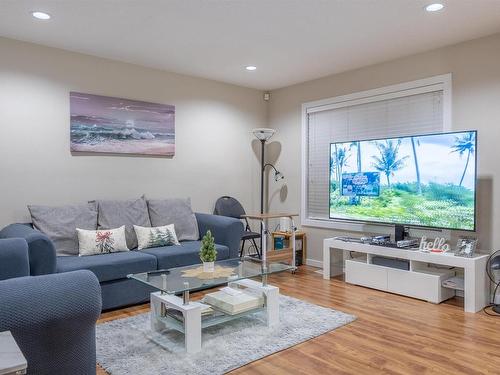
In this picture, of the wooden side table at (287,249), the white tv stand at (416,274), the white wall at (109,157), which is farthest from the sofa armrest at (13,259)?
the white tv stand at (416,274)

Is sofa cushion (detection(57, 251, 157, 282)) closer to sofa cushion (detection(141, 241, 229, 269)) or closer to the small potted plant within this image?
sofa cushion (detection(141, 241, 229, 269))

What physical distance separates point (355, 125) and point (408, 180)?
1.14 meters

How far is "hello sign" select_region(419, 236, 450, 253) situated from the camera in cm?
377

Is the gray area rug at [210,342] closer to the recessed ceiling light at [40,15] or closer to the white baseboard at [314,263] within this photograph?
the white baseboard at [314,263]

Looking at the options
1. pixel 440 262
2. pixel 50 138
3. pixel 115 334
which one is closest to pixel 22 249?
pixel 115 334

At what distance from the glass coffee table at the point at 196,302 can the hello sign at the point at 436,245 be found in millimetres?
1538

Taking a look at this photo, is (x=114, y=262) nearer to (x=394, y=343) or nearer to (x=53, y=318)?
(x=53, y=318)

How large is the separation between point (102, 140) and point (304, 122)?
258cm

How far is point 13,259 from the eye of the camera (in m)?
2.36

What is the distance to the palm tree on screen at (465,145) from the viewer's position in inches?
139

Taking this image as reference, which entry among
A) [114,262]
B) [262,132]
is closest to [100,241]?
[114,262]

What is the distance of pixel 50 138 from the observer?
13.0 feet

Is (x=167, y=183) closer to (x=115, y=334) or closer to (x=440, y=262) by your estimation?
(x=115, y=334)

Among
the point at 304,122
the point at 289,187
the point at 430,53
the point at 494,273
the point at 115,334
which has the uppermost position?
the point at 430,53
